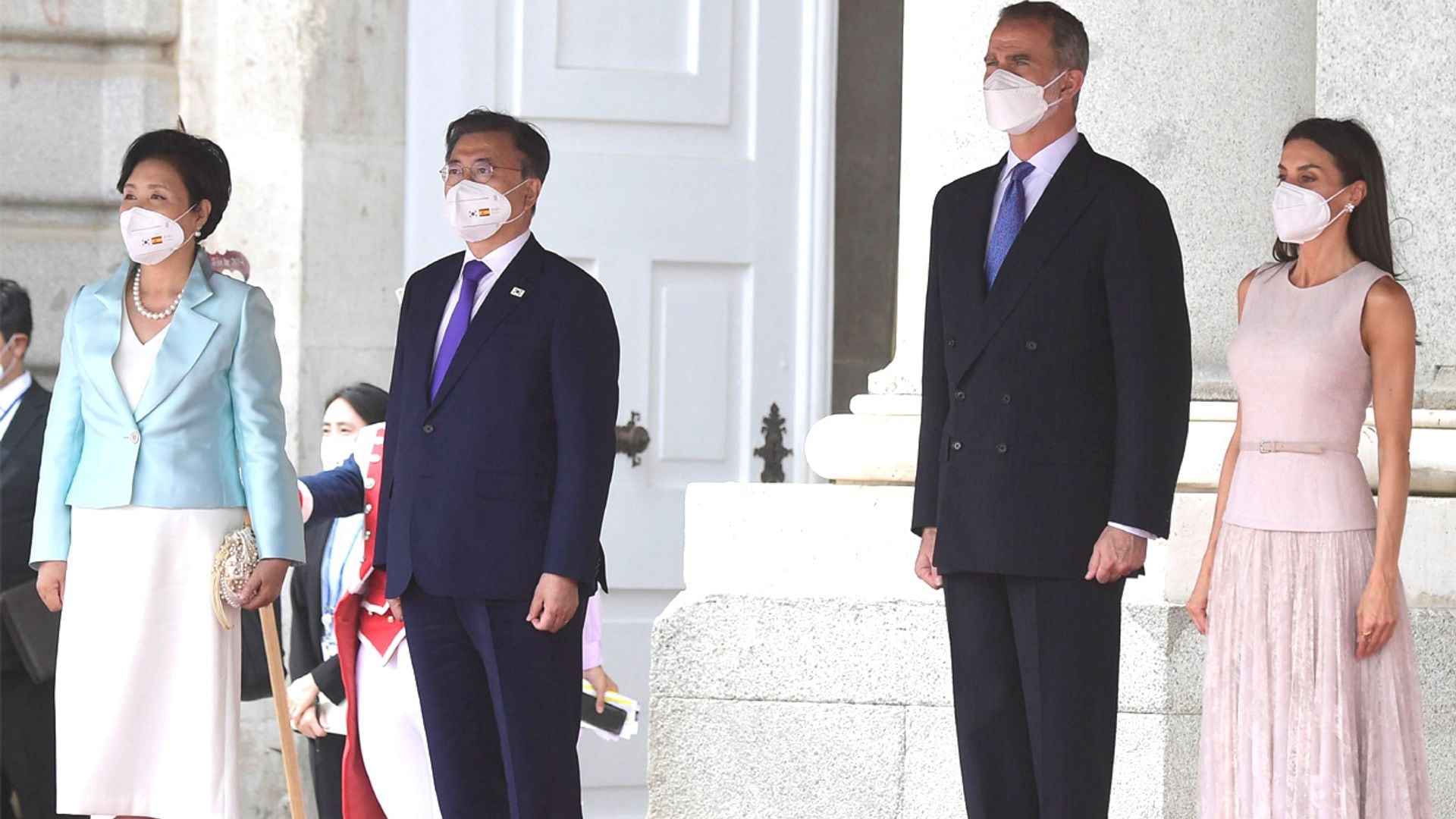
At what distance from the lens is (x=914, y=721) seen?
4449 millimetres

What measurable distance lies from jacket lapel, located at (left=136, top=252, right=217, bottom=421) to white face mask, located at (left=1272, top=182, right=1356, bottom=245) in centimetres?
193

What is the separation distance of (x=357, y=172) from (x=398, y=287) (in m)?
0.36

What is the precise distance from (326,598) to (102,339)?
1.32 metres

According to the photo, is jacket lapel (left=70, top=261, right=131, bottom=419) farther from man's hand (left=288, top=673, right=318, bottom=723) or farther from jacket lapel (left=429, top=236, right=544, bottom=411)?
man's hand (left=288, top=673, right=318, bottom=723)

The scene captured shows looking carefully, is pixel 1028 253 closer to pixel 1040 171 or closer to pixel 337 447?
pixel 1040 171

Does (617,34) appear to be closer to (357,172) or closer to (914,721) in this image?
(357,172)

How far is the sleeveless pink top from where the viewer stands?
351 centimetres

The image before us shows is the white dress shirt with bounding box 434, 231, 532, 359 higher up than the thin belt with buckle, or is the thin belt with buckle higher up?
the white dress shirt with bounding box 434, 231, 532, 359

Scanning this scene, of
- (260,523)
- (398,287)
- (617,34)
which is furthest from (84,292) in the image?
(617,34)

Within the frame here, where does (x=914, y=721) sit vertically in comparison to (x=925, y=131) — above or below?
below

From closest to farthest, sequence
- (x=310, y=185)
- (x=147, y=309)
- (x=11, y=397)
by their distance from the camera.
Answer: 1. (x=147, y=309)
2. (x=11, y=397)
3. (x=310, y=185)

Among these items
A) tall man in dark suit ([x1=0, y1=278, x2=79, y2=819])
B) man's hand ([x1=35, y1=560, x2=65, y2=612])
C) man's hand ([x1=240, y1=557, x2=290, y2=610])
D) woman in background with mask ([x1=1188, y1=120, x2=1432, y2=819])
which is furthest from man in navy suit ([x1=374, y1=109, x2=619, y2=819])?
tall man in dark suit ([x1=0, y1=278, x2=79, y2=819])

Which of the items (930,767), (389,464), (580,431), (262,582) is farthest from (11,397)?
(930,767)

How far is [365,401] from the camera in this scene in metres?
5.21
